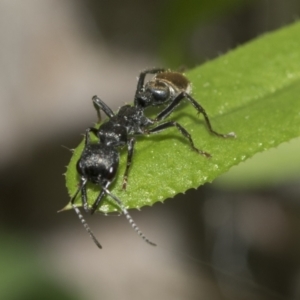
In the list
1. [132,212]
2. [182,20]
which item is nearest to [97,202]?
[182,20]

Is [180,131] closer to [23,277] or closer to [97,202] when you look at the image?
[97,202]

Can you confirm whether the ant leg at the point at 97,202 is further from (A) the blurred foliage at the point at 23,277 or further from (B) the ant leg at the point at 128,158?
(A) the blurred foliage at the point at 23,277

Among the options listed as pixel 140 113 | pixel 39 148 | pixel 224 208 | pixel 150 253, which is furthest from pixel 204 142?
pixel 39 148

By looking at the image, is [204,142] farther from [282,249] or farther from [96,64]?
[96,64]

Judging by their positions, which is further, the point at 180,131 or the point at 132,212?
the point at 132,212

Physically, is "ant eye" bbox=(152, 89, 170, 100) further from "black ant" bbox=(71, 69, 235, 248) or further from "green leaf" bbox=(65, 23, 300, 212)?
"green leaf" bbox=(65, 23, 300, 212)

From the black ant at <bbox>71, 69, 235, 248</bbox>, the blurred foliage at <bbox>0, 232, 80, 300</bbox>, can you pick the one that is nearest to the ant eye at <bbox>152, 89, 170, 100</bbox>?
the black ant at <bbox>71, 69, 235, 248</bbox>
